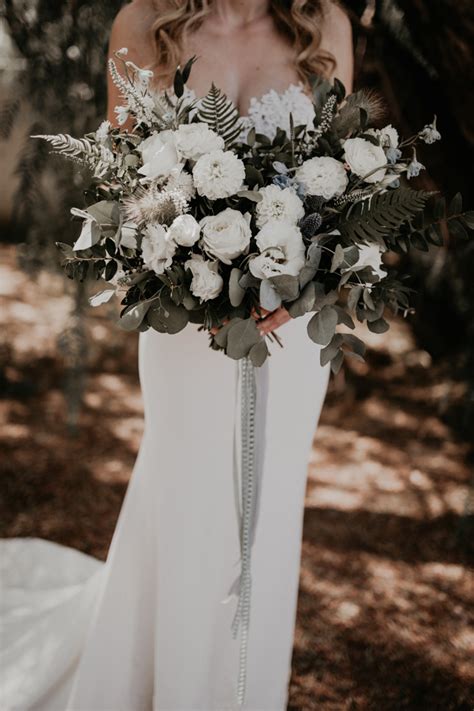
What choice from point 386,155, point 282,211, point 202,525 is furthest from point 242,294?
point 202,525

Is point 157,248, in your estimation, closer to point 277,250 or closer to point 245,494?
point 277,250

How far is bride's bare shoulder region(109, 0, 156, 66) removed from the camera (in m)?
2.04

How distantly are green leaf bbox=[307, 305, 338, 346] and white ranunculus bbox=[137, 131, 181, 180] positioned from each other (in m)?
0.40

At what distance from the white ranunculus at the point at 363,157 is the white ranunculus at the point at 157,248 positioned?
40 centimetres

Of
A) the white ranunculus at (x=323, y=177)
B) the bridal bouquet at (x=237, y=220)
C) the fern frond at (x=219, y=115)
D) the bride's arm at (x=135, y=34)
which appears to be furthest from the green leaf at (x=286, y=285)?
the bride's arm at (x=135, y=34)

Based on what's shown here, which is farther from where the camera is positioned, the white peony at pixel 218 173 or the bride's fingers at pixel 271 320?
the bride's fingers at pixel 271 320

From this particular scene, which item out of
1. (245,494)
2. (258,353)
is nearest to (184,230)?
(258,353)

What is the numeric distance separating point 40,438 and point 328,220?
2.89 meters

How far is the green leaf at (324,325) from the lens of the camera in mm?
1353

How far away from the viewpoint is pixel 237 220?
134 centimetres

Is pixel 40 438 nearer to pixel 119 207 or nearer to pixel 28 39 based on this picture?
pixel 28 39

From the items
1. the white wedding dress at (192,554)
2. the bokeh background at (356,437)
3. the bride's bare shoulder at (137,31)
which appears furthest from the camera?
the bokeh background at (356,437)

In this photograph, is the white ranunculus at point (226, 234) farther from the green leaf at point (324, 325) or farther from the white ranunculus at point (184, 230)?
the green leaf at point (324, 325)

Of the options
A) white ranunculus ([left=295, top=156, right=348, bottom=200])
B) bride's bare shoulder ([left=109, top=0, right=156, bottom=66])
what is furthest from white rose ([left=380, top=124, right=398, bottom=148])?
bride's bare shoulder ([left=109, top=0, right=156, bottom=66])
